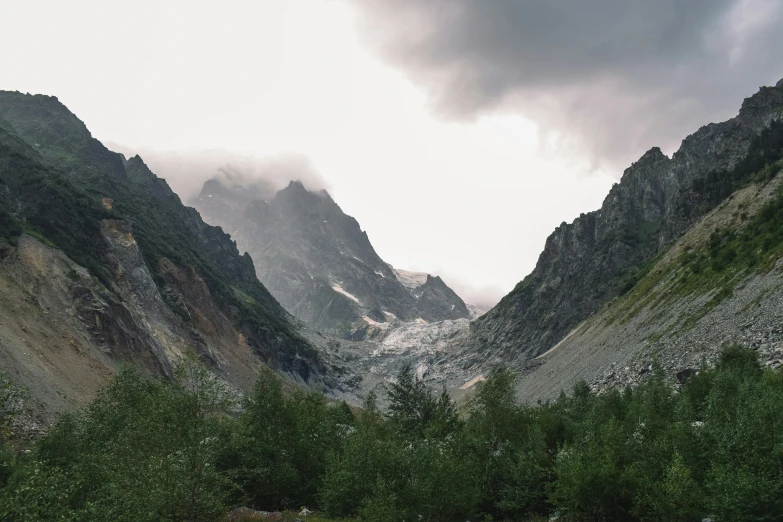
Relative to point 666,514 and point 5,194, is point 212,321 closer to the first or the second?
point 5,194

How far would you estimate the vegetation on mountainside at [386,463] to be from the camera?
918 inches

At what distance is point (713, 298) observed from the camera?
83.0m

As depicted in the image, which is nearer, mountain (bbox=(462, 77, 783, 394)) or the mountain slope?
the mountain slope

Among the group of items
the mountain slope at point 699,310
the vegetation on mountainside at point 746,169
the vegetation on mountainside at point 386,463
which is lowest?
the vegetation on mountainside at point 386,463

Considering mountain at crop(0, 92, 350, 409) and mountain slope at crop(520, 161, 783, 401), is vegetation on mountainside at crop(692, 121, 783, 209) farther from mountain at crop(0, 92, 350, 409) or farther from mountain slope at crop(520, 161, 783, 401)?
mountain at crop(0, 92, 350, 409)

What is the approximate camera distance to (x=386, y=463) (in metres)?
33.4

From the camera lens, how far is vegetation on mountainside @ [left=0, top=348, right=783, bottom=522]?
23.3 metres

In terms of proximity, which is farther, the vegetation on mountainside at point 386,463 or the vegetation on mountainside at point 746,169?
the vegetation on mountainside at point 746,169

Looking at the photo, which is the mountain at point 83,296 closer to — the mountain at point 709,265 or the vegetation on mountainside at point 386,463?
the vegetation on mountainside at point 386,463

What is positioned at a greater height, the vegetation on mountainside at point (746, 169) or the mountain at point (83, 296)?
the vegetation on mountainside at point (746, 169)

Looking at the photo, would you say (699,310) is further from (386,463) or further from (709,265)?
(386,463)

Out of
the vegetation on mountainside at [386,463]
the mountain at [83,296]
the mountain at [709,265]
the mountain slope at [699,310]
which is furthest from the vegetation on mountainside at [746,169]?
the mountain at [83,296]

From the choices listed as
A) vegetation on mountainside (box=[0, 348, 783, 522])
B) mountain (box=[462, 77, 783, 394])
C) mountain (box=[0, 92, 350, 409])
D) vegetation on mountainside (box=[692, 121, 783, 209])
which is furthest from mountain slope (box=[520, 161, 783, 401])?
mountain (box=[0, 92, 350, 409])

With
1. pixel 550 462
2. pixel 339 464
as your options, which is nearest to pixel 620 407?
pixel 550 462
